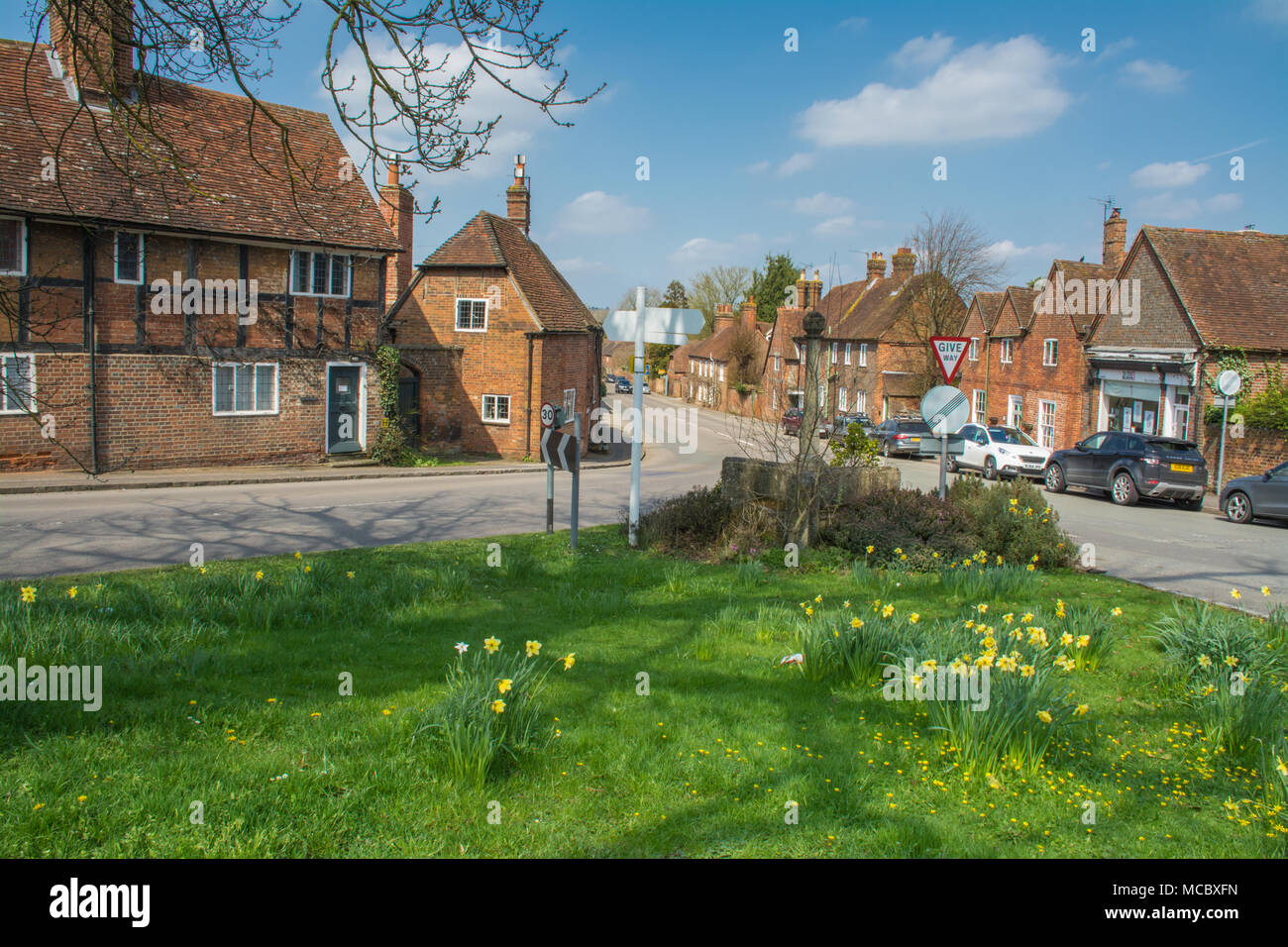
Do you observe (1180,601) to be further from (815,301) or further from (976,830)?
(815,301)

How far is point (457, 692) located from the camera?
208 inches

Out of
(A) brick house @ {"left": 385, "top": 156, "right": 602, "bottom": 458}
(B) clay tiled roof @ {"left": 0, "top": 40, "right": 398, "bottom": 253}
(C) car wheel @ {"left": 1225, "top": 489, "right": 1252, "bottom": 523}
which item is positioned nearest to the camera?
(C) car wheel @ {"left": 1225, "top": 489, "right": 1252, "bottom": 523}

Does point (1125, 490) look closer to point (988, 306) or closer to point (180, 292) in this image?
point (988, 306)

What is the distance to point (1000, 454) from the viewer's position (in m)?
29.8

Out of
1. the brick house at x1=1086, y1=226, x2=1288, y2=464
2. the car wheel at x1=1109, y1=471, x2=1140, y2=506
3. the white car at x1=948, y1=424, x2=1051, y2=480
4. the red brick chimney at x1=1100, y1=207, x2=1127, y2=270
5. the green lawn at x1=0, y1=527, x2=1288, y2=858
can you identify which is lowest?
the green lawn at x1=0, y1=527, x2=1288, y2=858

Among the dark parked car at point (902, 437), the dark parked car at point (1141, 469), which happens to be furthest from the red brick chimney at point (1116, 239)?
the dark parked car at point (1141, 469)

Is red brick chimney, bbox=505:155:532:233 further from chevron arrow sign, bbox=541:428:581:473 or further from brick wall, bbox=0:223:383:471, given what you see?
chevron arrow sign, bbox=541:428:581:473

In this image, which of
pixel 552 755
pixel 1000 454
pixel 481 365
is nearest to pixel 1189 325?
pixel 1000 454

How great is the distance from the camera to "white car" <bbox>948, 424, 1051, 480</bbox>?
29344 mm

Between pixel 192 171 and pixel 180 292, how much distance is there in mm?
4697

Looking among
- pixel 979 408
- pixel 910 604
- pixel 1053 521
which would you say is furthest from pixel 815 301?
pixel 910 604

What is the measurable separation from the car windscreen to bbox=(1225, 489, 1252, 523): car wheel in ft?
35.3

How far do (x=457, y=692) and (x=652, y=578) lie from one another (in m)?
5.31

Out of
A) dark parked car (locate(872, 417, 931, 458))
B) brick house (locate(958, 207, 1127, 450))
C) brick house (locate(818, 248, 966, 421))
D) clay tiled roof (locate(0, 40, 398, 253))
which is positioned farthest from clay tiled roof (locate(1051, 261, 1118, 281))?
clay tiled roof (locate(0, 40, 398, 253))
